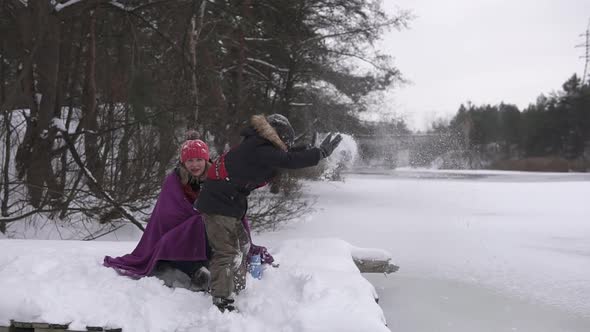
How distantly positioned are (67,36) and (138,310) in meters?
5.83

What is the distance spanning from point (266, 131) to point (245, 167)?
0.96 ft

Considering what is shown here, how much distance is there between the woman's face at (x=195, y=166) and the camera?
145 inches

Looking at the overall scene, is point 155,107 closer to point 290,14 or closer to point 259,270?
point 290,14

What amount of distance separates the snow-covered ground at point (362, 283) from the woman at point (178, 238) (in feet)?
0.58

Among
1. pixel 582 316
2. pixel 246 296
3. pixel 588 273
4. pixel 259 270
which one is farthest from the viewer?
pixel 588 273

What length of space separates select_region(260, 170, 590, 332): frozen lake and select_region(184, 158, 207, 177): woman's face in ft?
7.88

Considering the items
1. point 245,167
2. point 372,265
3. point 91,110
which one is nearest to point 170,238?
point 245,167

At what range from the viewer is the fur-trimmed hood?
3.21 metres

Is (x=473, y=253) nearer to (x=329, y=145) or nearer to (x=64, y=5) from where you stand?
(x=329, y=145)

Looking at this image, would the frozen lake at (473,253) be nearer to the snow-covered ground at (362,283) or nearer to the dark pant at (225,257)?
the snow-covered ground at (362,283)

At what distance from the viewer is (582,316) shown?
4758 millimetres

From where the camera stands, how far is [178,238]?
11.5 feet

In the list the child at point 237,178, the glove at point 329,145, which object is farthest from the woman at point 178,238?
the glove at point 329,145

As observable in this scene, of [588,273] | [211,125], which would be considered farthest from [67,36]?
[588,273]
